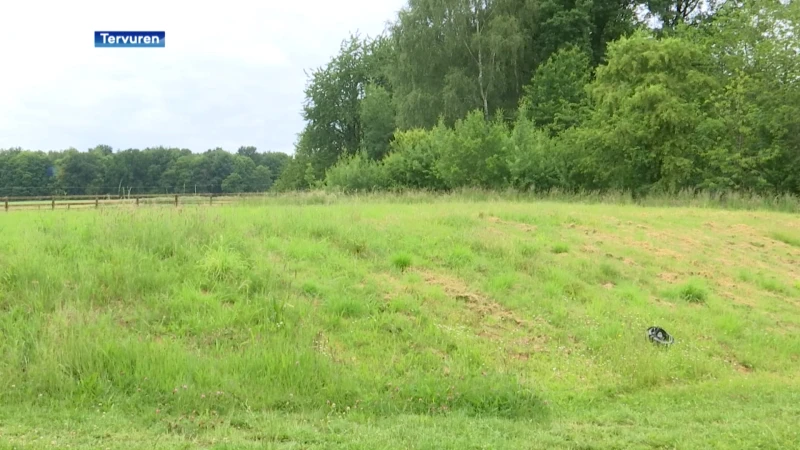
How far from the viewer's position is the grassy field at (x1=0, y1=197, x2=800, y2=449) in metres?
5.12

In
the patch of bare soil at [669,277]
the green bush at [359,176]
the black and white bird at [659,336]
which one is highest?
the green bush at [359,176]

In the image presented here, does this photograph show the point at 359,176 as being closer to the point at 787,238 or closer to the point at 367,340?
→ the point at 787,238

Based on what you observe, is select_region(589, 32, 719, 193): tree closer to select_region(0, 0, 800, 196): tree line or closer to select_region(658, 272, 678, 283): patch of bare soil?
select_region(0, 0, 800, 196): tree line

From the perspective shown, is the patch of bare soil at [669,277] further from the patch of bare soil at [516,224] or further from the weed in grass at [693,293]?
the patch of bare soil at [516,224]

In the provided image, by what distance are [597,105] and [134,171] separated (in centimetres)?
5993

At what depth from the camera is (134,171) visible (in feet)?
230

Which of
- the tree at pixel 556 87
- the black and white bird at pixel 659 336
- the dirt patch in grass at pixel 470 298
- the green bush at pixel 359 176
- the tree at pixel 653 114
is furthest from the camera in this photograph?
the tree at pixel 556 87

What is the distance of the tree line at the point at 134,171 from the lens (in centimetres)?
4878

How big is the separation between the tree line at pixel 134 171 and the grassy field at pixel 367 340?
3427cm

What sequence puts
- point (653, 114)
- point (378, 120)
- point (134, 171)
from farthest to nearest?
point (134, 171), point (378, 120), point (653, 114)

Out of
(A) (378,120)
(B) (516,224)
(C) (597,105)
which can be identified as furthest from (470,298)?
(A) (378,120)

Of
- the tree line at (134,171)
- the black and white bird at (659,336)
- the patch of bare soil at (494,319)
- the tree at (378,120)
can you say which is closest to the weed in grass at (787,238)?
the black and white bird at (659,336)

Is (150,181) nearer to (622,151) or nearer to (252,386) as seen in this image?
(622,151)

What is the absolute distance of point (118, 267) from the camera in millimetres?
7898
